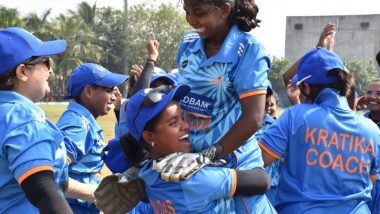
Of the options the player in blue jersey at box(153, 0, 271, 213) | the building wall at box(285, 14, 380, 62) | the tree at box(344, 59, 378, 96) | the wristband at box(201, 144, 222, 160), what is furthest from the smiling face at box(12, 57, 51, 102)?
the building wall at box(285, 14, 380, 62)

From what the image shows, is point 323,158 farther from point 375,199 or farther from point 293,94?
point 293,94

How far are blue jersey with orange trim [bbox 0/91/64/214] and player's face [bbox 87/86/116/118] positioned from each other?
197 cm

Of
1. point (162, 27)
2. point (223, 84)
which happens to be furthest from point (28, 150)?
point (162, 27)

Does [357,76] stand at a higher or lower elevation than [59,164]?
lower

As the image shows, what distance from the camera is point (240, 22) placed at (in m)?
2.89

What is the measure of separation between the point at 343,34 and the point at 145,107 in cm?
6931

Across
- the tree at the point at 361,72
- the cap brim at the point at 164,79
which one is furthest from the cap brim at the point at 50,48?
the tree at the point at 361,72

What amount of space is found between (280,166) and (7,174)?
6.41 ft

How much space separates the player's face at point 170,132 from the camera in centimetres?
268

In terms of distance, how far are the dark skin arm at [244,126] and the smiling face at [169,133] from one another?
192mm

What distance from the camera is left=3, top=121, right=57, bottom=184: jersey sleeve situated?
99.2 inches

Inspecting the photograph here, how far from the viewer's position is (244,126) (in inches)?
106

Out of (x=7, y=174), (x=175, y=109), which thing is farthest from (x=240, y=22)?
(x=7, y=174)

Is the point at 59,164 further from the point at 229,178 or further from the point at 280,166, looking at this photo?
the point at 280,166
